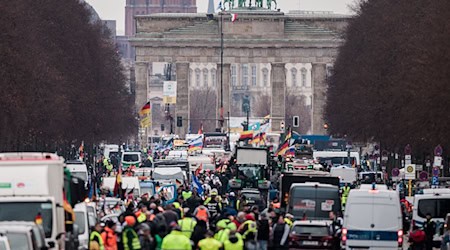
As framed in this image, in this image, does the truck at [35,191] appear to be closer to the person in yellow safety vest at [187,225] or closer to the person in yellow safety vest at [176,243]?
the person in yellow safety vest at [187,225]

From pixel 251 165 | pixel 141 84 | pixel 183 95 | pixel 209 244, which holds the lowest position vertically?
pixel 251 165

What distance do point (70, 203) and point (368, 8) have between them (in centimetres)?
6459

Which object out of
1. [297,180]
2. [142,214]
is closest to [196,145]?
[297,180]

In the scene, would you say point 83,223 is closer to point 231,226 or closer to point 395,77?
point 231,226

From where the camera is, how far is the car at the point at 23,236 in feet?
107

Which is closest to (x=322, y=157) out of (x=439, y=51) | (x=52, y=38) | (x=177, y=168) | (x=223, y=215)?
(x=52, y=38)

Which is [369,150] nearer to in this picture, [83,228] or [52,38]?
[52,38]

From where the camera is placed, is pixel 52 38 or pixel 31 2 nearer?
pixel 31 2

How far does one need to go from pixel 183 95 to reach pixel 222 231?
141 m

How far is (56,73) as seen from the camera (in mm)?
86312

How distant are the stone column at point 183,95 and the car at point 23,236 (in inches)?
5462

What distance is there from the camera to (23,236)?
32.6 metres

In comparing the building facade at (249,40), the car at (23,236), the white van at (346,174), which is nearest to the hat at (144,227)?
the car at (23,236)

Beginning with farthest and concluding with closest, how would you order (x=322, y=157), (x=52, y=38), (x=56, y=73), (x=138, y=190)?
(x=322, y=157), (x=52, y=38), (x=56, y=73), (x=138, y=190)
